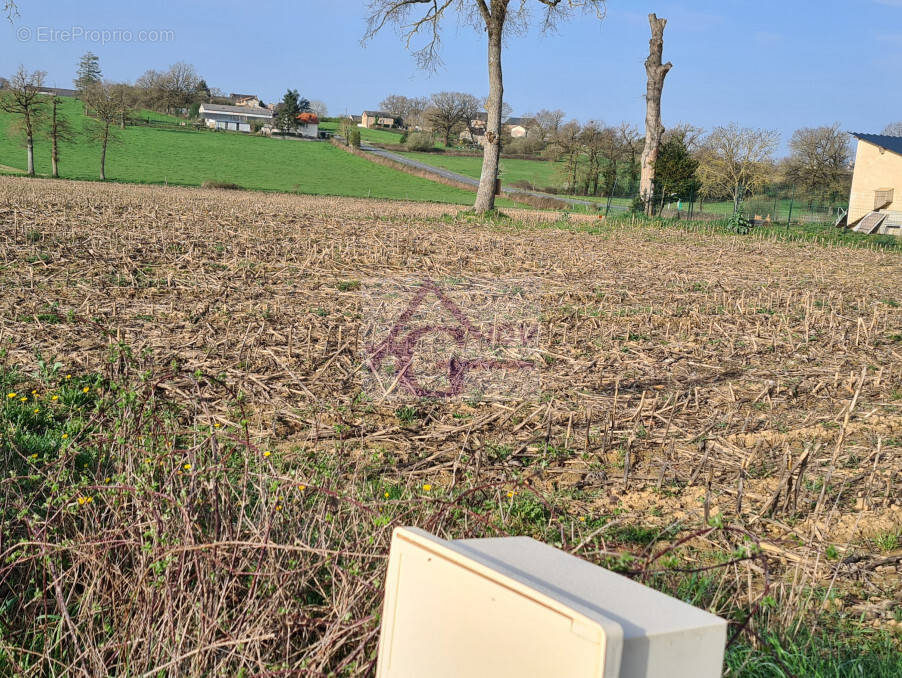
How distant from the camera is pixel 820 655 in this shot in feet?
10.00

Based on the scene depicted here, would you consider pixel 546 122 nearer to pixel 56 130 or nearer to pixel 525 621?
pixel 56 130

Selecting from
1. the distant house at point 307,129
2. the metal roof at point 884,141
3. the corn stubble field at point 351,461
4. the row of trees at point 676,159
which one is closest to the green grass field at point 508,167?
the row of trees at point 676,159

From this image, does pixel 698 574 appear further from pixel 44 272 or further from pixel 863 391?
pixel 44 272

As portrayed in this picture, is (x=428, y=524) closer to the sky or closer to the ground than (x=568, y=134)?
closer to the ground

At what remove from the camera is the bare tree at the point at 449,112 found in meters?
100

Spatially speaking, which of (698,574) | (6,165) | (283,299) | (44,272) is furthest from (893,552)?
(6,165)

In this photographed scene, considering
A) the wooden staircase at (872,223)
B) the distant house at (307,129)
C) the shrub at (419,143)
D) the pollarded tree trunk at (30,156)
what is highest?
the distant house at (307,129)

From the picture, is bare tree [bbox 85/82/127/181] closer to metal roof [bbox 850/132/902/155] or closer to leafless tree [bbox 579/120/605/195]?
leafless tree [bbox 579/120/605/195]

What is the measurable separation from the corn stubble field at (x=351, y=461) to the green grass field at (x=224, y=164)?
43.2m

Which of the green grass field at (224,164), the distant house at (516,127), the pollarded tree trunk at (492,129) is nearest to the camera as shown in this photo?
the pollarded tree trunk at (492,129)

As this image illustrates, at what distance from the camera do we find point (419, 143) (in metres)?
90.9

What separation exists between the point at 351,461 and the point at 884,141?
147ft

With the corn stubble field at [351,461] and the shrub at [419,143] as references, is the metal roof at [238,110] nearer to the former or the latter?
the shrub at [419,143]

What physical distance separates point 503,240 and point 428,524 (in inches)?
615
